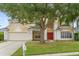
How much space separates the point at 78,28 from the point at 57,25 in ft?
1.02

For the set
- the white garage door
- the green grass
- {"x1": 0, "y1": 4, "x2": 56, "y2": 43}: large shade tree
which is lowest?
the green grass

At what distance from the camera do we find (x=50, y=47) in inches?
952

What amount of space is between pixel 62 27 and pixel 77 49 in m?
0.39

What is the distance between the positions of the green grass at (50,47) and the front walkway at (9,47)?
8 centimetres

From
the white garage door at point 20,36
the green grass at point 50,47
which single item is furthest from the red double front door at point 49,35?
the white garage door at point 20,36

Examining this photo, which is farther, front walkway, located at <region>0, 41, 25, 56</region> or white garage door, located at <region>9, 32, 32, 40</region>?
white garage door, located at <region>9, 32, 32, 40</region>

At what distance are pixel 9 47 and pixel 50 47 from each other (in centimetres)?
60

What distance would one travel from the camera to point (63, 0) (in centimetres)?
2412

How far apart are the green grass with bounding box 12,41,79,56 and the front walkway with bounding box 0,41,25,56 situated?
0.08m

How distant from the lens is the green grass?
2416 cm

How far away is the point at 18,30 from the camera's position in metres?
24.2

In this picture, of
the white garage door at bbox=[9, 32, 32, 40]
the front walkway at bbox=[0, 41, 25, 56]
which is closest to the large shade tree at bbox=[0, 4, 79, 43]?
the white garage door at bbox=[9, 32, 32, 40]

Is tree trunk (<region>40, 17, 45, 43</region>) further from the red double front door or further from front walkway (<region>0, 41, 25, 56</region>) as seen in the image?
front walkway (<region>0, 41, 25, 56</region>)

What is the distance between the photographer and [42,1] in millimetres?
24125
